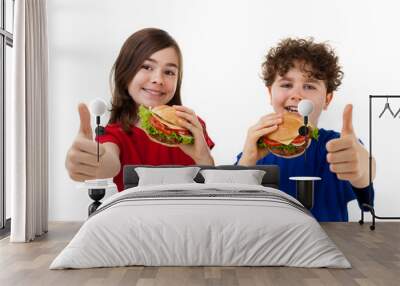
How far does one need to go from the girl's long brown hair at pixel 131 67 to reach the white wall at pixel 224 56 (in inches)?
3.4

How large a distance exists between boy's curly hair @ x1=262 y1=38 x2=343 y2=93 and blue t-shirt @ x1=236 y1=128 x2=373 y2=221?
25.3 inches

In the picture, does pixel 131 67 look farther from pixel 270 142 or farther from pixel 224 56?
pixel 270 142

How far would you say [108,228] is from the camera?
4328 mm

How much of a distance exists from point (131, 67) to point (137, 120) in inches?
24.4

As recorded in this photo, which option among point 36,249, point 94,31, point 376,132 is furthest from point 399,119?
point 36,249

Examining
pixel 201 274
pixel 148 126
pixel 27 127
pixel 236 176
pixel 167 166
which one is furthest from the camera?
pixel 148 126

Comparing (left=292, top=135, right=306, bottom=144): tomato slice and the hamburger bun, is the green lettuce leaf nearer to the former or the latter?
the hamburger bun

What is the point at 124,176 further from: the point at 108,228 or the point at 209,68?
the point at 108,228

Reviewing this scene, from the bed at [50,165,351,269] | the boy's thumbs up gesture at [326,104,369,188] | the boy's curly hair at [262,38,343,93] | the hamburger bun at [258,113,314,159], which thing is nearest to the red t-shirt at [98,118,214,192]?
the hamburger bun at [258,113,314,159]

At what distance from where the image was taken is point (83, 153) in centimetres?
688

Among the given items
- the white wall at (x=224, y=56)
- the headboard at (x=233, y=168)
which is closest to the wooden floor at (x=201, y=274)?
the headboard at (x=233, y=168)

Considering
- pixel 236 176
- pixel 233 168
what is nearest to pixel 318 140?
pixel 233 168

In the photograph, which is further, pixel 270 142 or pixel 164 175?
pixel 270 142

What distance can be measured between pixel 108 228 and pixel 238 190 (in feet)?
4.25
